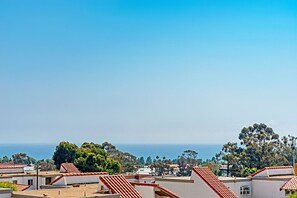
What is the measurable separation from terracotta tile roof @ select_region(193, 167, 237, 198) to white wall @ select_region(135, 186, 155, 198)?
698 centimetres

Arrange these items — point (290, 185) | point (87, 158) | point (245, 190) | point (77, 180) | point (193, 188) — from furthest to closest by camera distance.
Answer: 1. point (87, 158)
2. point (245, 190)
3. point (290, 185)
4. point (77, 180)
5. point (193, 188)

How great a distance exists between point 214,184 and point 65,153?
2643 inches

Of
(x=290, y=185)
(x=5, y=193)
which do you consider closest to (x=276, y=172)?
(x=290, y=185)

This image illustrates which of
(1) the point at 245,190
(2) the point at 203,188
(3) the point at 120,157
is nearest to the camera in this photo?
(2) the point at 203,188

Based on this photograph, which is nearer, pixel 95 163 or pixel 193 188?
pixel 193 188

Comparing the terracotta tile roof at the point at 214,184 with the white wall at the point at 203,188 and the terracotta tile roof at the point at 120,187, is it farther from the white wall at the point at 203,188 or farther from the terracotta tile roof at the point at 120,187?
the terracotta tile roof at the point at 120,187

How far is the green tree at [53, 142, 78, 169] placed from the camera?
9869cm

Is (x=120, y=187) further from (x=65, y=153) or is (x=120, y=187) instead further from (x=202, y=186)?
(x=65, y=153)

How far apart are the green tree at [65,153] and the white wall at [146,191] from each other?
67.3m

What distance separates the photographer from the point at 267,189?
55.8m

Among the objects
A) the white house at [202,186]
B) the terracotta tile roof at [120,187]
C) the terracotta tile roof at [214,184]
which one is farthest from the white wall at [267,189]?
the terracotta tile roof at [120,187]

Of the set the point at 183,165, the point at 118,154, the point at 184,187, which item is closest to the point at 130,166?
the point at 118,154

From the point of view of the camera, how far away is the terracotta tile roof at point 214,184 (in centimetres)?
3600

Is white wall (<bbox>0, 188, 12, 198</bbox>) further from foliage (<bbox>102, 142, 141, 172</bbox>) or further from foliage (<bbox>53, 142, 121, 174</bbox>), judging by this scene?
foliage (<bbox>102, 142, 141, 172</bbox>)
